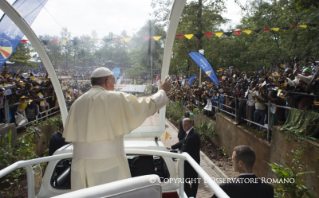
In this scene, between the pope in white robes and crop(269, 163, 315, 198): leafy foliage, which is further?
crop(269, 163, 315, 198): leafy foliage

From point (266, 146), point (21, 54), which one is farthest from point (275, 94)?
point (21, 54)

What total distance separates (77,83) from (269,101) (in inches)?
178

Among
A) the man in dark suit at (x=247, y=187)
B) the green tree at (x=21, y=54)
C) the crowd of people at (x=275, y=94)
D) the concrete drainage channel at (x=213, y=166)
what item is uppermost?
the green tree at (x=21, y=54)

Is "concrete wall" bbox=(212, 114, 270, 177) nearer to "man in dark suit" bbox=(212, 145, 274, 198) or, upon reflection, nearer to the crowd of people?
the crowd of people

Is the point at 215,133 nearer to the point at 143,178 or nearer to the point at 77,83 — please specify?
the point at 77,83

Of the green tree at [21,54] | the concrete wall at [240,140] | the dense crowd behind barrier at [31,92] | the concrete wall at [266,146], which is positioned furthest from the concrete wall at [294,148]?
the green tree at [21,54]

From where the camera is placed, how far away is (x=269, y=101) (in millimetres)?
6051

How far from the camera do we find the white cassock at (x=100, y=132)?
2.32 meters

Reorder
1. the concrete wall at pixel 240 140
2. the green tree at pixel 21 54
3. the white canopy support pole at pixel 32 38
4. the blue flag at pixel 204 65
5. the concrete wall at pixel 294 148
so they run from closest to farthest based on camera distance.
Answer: the white canopy support pole at pixel 32 38 → the concrete wall at pixel 294 148 → the concrete wall at pixel 240 140 → the blue flag at pixel 204 65 → the green tree at pixel 21 54

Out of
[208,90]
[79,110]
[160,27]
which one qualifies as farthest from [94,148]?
[208,90]

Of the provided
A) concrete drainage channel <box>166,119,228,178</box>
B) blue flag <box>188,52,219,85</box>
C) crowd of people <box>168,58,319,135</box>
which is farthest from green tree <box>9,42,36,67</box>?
crowd of people <box>168,58,319,135</box>

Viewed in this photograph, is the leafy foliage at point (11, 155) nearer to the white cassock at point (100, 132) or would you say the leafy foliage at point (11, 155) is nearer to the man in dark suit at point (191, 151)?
the white cassock at point (100, 132)

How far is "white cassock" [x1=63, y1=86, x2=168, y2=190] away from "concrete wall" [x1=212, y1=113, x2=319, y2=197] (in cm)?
344

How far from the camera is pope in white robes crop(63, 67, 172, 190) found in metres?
2.32
